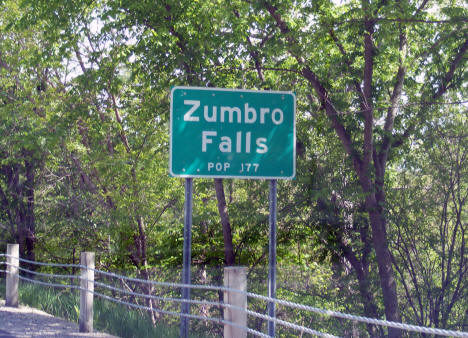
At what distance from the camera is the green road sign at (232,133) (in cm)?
605

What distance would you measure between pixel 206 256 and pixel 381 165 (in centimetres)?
484

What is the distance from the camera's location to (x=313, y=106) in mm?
12875

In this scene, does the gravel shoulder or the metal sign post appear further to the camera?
the gravel shoulder

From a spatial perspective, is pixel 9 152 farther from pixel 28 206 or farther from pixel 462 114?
pixel 462 114

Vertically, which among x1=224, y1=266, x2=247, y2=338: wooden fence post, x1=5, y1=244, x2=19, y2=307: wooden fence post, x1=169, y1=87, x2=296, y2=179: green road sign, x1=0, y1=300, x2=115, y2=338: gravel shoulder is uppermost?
x1=169, y1=87, x2=296, y2=179: green road sign

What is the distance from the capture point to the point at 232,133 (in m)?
6.11

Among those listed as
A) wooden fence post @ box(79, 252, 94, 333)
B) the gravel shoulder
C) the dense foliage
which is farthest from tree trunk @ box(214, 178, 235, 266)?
wooden fence post @ box(79, 252, 94, 333)

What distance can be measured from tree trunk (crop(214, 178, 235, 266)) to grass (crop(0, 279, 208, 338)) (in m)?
4.27

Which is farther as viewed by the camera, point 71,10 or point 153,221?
point 153,221

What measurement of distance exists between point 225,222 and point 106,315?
5523mm

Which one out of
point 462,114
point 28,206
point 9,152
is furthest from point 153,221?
point 462,114

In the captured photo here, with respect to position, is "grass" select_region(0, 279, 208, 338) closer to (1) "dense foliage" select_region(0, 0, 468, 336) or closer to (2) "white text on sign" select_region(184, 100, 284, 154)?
(2) "white text on sign" select_region(184, 100, 284, 154)

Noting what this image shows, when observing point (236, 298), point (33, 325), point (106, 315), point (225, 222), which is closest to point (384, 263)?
point (225, 222)

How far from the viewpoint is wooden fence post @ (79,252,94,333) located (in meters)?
7.90
